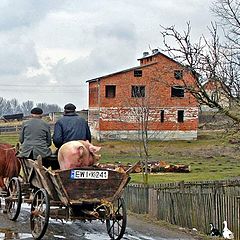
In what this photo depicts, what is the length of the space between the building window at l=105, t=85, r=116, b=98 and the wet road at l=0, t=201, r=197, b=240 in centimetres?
4953

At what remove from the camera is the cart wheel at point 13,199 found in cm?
1129

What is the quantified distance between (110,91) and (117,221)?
2072 inches

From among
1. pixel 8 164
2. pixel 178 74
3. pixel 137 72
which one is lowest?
pixel 8 164

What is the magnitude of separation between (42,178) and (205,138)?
53233 millimetres

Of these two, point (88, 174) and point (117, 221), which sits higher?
point (88, 174)

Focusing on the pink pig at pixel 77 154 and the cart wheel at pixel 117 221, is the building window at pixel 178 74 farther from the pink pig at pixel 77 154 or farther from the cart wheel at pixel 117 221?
the pink pig at pixel 77 154

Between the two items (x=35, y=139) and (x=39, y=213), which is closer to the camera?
(x=39, y=213)

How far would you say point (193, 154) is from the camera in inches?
2052

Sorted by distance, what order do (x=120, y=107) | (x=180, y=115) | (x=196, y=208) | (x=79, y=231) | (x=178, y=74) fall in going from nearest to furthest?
(x=79, y=231), (x=196, y=208), (x=178, y=74), (x=120, y=107), (x=180, y=115)

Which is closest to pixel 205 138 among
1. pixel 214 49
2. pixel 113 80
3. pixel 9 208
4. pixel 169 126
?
pixel 169 126

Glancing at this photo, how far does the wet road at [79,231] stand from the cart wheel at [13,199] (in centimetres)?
14

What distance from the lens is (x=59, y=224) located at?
37.5ft

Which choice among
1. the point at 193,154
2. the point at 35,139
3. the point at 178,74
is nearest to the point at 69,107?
the point at 35,139

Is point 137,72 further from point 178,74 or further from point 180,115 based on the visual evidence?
point 178,74
